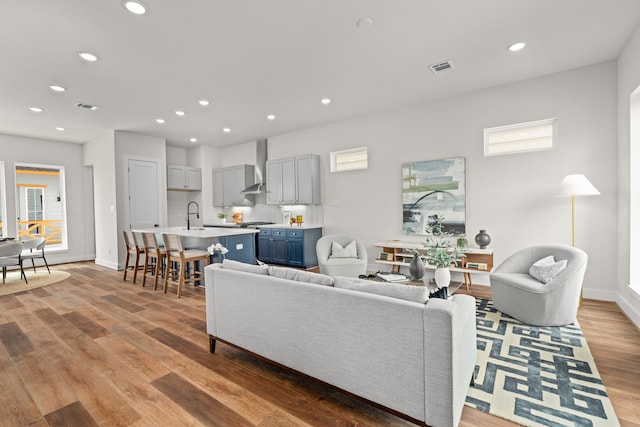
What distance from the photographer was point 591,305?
145 inches

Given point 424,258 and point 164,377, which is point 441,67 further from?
point 164,377

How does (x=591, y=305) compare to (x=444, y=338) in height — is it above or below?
below

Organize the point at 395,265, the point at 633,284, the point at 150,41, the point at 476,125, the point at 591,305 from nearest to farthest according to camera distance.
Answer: the point at 150,41 → the point at 633,284 → the point at 591,305 → the point at 476,125 → the point at 395,265

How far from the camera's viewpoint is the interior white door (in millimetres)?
6625

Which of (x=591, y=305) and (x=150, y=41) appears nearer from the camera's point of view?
(x=150, y=41)

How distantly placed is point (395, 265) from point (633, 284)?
2833 millimetres

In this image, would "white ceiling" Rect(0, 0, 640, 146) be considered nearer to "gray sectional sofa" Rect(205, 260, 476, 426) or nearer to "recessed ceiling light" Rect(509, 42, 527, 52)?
"recessed ceiling light" Rect(509, 42, 527, 52)

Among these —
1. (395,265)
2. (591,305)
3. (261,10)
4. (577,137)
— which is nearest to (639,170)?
(577,137)

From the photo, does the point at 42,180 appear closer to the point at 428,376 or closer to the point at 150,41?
the point at 150,41

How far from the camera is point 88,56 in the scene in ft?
10.9

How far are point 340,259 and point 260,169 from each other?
3735 millimetres

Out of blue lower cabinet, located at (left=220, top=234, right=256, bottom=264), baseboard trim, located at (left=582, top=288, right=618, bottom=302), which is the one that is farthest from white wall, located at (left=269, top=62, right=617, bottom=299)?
blue lower cabinet, located at (left=220, top=234, right=256, bottom=264)

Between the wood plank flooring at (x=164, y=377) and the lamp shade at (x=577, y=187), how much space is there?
4.53 feet

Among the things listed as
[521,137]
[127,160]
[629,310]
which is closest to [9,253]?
[127,160]
